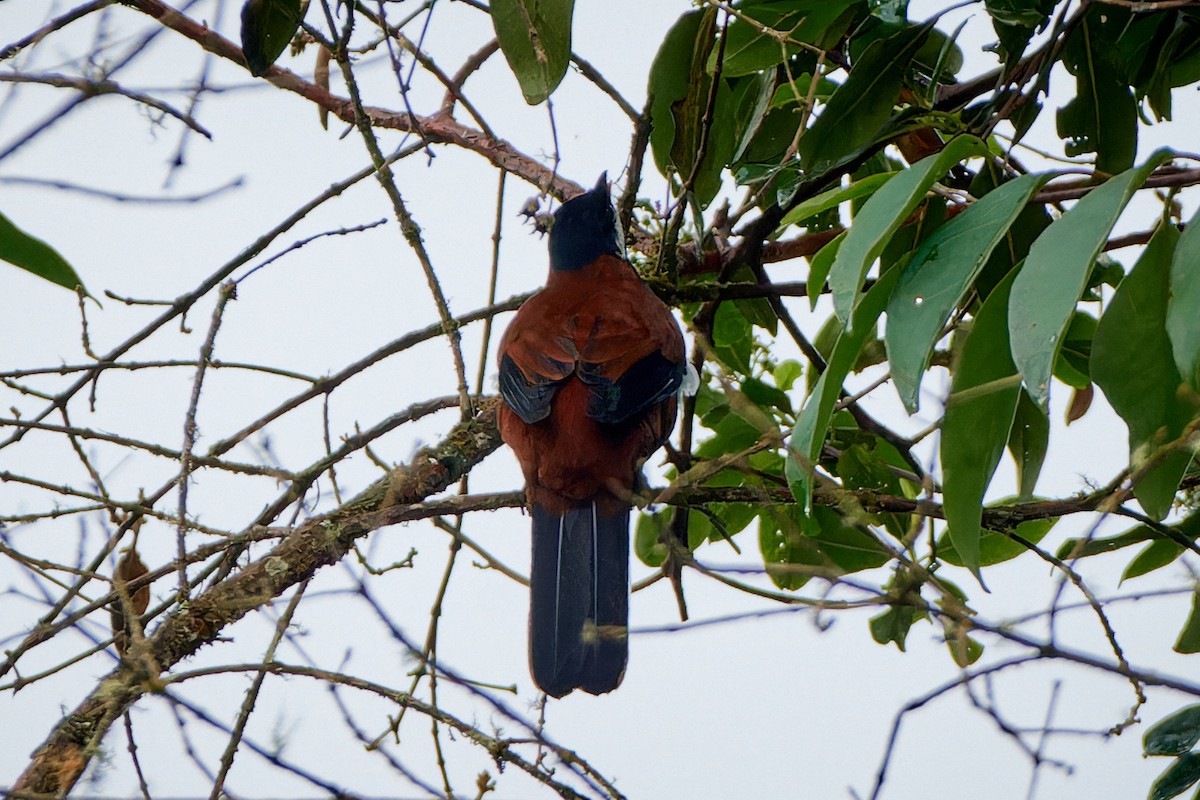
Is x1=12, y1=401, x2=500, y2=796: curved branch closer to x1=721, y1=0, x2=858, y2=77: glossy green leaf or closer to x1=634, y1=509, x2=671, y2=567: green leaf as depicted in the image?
x1=634, y1=509, x2=671, y2=567: green leaf

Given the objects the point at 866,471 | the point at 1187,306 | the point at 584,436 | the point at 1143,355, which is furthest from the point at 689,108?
the point at 1187,306

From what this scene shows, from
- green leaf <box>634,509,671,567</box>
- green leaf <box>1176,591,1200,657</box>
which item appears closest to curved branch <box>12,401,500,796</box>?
green leaf <box>634,509,671,567</box>

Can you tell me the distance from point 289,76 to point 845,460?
1472 mm

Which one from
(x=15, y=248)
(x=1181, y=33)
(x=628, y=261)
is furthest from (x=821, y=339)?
(x=15, y=248)

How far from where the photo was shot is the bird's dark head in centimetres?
279

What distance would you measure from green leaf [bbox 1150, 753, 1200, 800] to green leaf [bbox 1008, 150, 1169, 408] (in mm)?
951

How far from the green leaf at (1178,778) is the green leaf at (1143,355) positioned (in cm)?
65

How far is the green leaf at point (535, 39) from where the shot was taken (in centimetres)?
182

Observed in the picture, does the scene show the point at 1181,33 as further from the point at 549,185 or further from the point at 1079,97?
the point at 549,185

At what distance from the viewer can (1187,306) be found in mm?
Answer: 1107

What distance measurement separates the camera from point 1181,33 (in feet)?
5.97

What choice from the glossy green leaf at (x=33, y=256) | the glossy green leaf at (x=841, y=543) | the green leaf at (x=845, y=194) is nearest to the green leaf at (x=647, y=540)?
the glossy green leaf at (x=841, y=543)

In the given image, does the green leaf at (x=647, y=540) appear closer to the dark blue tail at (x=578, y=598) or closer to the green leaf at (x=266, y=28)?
the dark blue tail at (x=578, y=598)

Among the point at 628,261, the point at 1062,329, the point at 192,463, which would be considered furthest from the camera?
the point at 628,261
